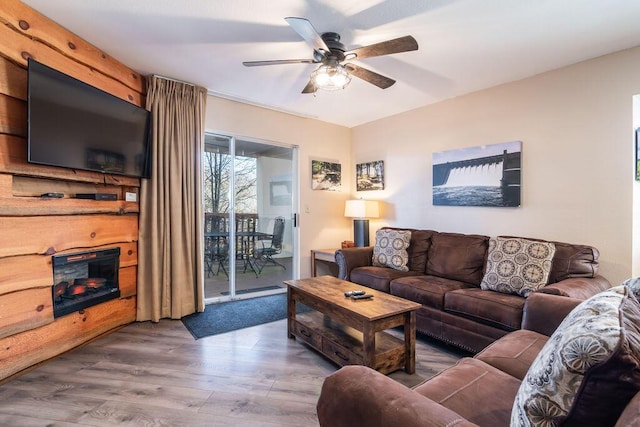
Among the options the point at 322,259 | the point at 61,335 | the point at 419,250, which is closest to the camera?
the point at 61,335

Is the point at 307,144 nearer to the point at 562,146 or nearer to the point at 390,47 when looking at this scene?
the point at 390,47

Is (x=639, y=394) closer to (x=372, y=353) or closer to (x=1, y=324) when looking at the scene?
(x=372, y=353)

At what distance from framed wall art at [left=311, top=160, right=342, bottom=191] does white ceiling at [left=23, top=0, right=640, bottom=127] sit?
1540 mm

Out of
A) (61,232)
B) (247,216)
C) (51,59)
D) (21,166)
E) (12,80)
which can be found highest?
(51,59)

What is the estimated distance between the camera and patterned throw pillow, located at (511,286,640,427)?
0.67 meters

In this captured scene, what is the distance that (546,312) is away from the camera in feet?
5.82

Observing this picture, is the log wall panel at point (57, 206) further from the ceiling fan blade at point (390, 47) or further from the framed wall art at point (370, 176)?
the framed wall art at point (370, 176)

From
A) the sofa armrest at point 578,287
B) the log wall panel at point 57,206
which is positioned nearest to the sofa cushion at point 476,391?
the sofa armrest at point 578,287

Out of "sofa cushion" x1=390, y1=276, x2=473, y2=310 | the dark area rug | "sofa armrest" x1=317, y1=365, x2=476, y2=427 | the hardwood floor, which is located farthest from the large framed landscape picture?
"sofa armrest" x1=317, y1=365, x2=476, y2=427

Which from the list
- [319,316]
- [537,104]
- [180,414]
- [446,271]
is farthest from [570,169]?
[180,414]

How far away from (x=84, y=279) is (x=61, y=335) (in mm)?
466

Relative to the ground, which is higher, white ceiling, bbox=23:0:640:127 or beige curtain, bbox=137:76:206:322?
white ceiling, bbox=23:0:640:127

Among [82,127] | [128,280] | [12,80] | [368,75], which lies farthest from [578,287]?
[12,80]

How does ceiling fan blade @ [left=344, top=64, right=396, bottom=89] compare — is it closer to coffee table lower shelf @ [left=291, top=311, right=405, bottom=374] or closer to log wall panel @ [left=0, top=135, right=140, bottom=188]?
coffee table lower shelf @ [left=291, top=311, right=405, bottom=374]
